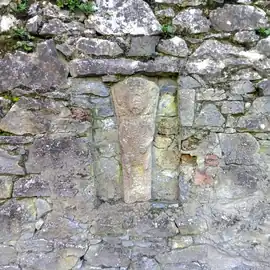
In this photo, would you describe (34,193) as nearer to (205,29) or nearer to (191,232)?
(191,232)

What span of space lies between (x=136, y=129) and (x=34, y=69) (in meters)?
0.74

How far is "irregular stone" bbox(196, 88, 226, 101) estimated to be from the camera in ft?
7.61

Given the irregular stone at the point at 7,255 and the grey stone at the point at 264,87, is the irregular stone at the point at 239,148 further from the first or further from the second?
the irregular stone at the point at 7,255

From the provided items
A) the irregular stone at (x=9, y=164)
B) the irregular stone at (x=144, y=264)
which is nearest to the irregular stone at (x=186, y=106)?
the irregular stone at (x=144, y=264)

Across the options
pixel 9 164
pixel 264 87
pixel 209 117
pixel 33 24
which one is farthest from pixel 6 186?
pixel 264 87

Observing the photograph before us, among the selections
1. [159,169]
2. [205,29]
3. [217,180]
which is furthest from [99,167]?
[205,29]

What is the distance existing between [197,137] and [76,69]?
34.9 inches

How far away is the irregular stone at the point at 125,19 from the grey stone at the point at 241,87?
0.59 meters

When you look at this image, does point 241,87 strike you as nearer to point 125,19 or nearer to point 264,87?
point 264,87

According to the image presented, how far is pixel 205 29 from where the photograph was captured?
7.56 ft

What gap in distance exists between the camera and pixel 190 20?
2293mm

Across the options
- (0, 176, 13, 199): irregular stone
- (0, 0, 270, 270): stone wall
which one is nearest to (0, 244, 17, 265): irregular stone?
(0, 0, 270, 270): stone wall

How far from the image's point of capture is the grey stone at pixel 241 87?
232 centimetres

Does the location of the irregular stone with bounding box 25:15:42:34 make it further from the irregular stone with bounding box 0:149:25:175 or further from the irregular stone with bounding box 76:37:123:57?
the irregular stone with bounding box 0:149:25:175
